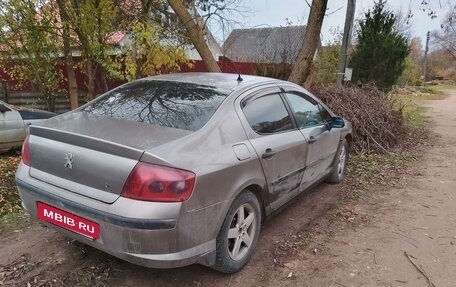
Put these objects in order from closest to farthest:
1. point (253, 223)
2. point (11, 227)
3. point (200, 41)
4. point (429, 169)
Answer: point (253, 223)
point (11, 227)
point (429, 169)
point (200, 41)

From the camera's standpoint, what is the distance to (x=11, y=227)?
3.91 meters

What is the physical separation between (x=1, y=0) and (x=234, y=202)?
816 centimetres

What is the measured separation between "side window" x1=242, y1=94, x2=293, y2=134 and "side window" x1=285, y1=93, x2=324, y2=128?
0.75 ft

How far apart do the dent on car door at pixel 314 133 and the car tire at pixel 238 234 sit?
1044 millimetres

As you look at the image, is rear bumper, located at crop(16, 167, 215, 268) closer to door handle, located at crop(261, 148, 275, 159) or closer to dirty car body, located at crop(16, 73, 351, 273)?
dirty car body, located at crop(16, 73, 351, 273)

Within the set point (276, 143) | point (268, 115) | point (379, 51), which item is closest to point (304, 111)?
point (268, 115)

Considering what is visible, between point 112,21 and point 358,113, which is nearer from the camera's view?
point 358,113

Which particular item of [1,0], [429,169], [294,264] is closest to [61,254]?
[294,264]

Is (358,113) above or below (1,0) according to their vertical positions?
below

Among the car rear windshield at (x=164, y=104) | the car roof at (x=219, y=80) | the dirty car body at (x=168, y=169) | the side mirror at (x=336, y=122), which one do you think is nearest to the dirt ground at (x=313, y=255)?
the dirty car body at (x=168, y=169)

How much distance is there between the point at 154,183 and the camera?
2.40 meters

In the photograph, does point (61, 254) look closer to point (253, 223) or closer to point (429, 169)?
point (253, 223)

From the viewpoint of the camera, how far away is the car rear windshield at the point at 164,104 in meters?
2.97

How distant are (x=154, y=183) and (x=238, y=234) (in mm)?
1018
